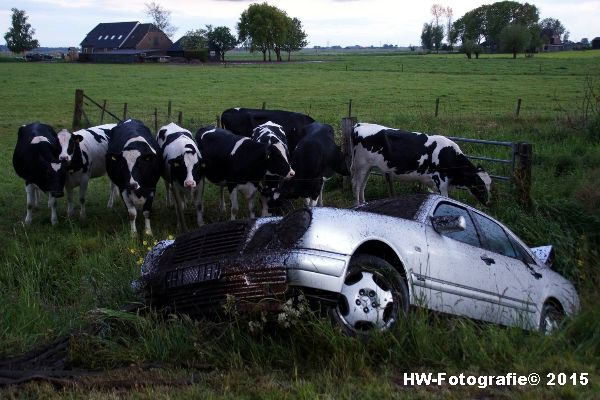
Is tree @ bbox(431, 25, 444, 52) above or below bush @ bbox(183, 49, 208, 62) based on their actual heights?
above

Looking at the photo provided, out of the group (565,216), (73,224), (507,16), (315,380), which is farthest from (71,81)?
(507,16)

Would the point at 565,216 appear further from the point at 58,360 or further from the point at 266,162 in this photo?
the point at 58,360

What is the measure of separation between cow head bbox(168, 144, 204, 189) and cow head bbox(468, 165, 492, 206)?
4.79 meters

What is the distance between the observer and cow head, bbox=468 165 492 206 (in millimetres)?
12170

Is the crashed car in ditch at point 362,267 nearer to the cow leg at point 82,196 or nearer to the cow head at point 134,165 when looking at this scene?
the cow head at point 134,165

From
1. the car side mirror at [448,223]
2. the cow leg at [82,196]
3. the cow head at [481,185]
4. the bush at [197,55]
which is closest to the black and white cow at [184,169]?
the cow leg at [82,196]

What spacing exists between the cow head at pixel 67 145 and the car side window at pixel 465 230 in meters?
7.93

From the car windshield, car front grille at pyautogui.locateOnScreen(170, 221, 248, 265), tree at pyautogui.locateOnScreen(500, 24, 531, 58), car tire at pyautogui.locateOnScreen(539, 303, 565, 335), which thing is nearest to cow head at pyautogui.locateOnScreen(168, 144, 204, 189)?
the car windshield

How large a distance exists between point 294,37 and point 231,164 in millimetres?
107683

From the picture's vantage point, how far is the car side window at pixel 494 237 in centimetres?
718

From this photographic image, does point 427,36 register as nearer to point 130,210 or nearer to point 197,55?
point 197,55

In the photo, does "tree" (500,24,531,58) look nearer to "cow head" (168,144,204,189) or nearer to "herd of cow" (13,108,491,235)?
"herd of cow" (13,108,491,235)

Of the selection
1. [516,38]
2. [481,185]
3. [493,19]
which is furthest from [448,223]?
[493,19]

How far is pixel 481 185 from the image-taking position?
12.3 m
